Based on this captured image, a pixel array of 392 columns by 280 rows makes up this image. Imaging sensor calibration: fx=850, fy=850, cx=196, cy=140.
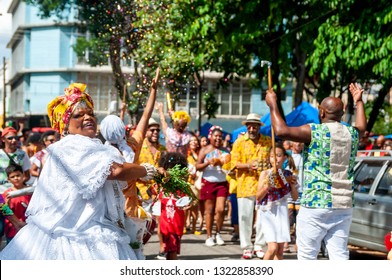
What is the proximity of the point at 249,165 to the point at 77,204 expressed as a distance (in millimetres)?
6253

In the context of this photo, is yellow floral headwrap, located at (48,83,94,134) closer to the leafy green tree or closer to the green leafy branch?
the green leafy branch

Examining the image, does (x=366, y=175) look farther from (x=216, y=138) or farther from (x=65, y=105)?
(x=65, y=105)

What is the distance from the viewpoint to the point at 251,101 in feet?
195

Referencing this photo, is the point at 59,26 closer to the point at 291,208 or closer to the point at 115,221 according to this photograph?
the point at 291,208

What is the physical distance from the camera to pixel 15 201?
911 centimetres

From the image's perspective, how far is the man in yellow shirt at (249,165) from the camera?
11.3m

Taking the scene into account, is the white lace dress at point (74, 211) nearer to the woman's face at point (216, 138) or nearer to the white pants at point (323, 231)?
the white pants at point (323, 231)

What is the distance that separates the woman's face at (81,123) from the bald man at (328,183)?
188cm

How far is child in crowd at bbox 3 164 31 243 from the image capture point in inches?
347

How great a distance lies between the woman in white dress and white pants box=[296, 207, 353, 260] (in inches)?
83.1

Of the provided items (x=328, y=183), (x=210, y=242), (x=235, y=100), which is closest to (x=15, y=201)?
(x=328, y=183)

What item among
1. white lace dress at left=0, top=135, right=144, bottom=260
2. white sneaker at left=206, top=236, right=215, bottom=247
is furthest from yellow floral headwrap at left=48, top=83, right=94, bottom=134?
white sneaker at left=206, top=236, right=215, bottom=247

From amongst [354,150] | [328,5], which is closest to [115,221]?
[354,150]

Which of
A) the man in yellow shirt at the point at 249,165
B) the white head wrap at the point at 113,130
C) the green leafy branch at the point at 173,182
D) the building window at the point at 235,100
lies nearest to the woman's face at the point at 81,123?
the green leafy branch at the point at 173,182
